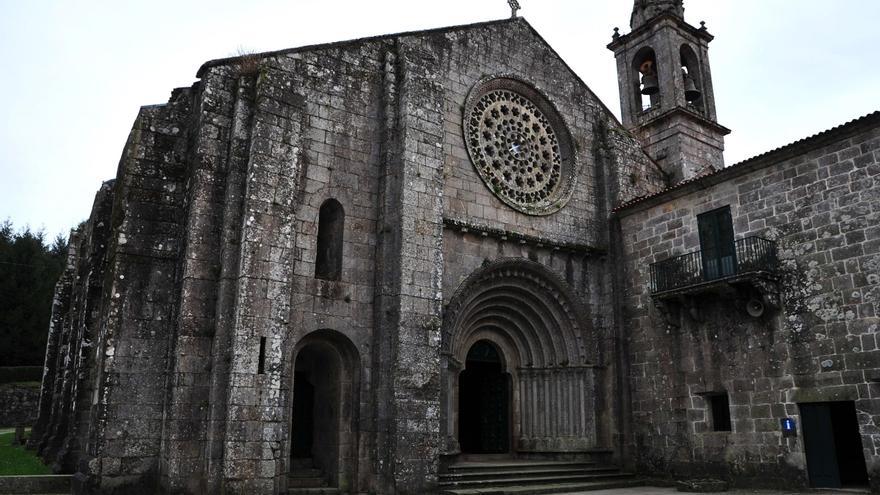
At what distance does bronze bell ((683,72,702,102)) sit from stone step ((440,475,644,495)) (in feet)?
41.9

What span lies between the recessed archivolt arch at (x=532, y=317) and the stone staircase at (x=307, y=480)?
3.93 metres

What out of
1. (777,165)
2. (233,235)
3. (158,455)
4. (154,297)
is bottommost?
(158,455)

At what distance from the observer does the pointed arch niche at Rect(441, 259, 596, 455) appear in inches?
578

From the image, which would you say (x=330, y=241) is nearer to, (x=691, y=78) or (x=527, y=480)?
(x=527, y=480)

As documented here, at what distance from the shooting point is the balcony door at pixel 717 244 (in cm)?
1348

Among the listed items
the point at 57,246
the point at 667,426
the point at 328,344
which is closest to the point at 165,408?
the point at 328,344

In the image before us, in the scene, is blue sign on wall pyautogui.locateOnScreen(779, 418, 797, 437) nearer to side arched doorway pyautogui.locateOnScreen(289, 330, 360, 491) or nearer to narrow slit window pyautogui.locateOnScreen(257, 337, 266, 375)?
side arched doorway pyautogui.locateOnScreen(289, 330, 360, 491)

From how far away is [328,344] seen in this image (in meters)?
12.3

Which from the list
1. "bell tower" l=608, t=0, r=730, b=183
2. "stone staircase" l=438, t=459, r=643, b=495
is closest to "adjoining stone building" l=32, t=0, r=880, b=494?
"stone staircase" l=438, t=459, r=643, b=495

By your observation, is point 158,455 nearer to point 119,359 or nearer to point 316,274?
point 119,359

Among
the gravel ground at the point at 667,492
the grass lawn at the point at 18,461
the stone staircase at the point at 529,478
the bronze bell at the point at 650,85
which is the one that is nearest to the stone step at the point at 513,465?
the stone staircase at the point at 529,478

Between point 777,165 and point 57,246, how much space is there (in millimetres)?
45293

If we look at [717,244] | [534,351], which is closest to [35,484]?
[534,351]

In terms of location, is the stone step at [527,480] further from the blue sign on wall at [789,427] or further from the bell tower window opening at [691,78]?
the bell tower window opening at [691,78]
